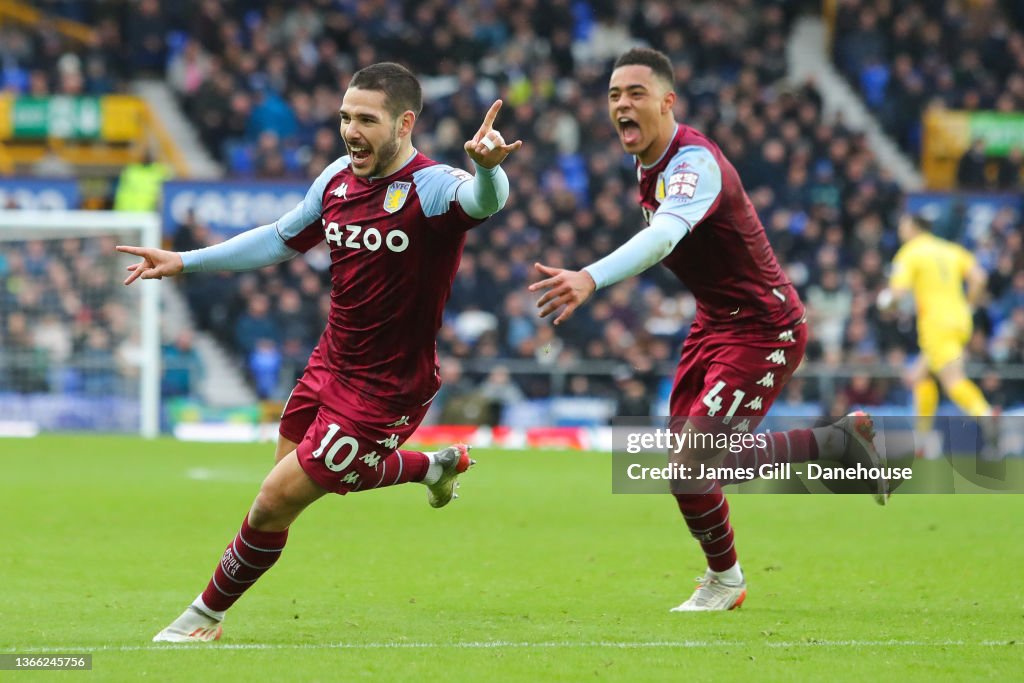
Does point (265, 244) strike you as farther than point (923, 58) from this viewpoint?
No

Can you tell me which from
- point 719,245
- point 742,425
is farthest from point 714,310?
point 742,425

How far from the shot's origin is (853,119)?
29953 mm

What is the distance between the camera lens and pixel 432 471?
8133mm

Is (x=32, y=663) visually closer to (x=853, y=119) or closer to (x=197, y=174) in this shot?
(x=197, y=174)

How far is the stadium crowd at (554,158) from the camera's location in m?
22.0

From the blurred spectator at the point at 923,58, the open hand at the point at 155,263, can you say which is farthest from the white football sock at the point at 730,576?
the blurred spectator at the point at 923,58

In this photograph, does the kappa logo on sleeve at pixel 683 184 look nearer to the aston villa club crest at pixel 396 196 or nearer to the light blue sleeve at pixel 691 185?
the light blue sleeve at pixel 691 185

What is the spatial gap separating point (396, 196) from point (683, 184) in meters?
1.48

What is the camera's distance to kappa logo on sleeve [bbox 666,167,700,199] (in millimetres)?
7541

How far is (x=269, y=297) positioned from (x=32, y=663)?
16.1 meters

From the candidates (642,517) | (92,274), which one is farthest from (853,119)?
(642,517)

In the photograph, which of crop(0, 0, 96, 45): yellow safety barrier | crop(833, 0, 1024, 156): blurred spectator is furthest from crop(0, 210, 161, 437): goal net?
crop(833, 0, 1024, 156): blurred spectator

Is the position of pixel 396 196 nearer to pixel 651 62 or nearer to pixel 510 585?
pixel 651 62

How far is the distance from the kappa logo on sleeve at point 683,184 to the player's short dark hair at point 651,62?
0.63m
